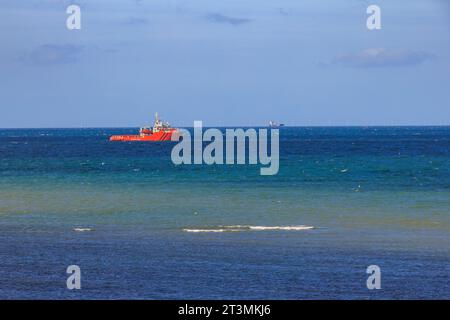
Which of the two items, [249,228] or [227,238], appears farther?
[249,228]

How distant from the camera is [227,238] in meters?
41.1

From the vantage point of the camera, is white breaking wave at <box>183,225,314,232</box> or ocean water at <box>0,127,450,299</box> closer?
ocean water at <box>0,127,450,299</box>

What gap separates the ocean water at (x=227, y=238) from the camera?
30703mm

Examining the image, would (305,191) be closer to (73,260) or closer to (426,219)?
(426,219)

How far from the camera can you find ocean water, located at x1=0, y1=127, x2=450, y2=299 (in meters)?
30.7

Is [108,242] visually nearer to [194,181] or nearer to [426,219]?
[426,219]

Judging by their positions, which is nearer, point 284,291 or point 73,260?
point 284,291

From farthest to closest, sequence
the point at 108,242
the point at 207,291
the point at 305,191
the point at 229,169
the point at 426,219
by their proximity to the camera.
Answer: the point at 229,169, the point at 305,191, the point at 426,219, the point at 108,242, the point at 207,291

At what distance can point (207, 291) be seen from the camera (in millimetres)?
30000

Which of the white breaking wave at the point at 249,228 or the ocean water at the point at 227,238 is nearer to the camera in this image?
the ocean water at the point at 227,238

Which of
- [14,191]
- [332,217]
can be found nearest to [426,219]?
[332,217]

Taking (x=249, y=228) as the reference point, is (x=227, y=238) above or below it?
below

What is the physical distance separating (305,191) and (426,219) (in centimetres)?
2018
